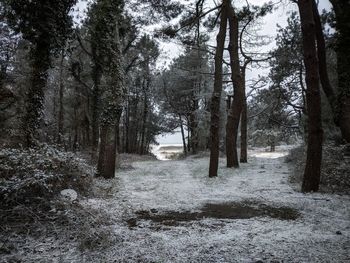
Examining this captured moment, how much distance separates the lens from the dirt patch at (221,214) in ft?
13.7

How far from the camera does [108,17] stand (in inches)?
346

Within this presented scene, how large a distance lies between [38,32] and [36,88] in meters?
1.82

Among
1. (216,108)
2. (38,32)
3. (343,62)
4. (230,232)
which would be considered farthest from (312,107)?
(38,32)

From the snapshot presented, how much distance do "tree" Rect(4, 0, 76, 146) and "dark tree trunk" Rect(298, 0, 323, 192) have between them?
751 cm

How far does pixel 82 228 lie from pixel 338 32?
929 centimetres

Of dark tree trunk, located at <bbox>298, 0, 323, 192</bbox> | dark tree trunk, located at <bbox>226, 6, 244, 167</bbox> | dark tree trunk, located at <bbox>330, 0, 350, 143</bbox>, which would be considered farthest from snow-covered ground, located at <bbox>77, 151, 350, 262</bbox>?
dark tree trunk, located at <bbox>226, 6, 244, 167</bbox>

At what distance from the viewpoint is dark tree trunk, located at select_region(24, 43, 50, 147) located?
8641 mm

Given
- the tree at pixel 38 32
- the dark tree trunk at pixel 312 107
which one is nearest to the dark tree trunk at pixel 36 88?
the tree at pixel 38 32

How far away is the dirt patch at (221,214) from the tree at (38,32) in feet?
18.7

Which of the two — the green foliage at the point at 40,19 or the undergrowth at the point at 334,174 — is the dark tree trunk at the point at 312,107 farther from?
the green foliage at the point at 40,19

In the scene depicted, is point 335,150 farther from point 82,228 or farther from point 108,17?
point 108,17

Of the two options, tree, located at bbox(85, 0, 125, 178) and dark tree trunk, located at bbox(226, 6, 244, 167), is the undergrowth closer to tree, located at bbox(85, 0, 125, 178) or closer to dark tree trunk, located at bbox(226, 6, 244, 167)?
dark tree trunk, located at bbox(226, 6, 244, 167)

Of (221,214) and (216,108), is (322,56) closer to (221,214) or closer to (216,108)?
(216,108)

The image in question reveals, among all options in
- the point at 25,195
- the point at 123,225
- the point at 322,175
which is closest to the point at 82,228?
the point at 123,225
